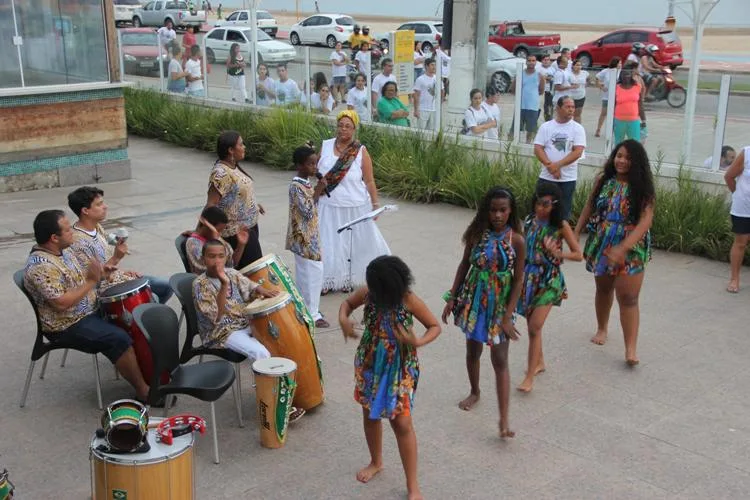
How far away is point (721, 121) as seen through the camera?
10.1 m

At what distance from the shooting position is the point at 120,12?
46312mm

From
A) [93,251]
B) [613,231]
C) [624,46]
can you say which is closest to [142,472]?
[93,251]

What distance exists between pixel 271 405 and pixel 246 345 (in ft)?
1.63

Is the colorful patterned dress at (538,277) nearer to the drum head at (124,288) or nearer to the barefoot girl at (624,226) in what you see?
the barefoot girl at (624,226)

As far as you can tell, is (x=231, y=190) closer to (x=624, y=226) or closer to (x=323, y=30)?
(x=624, y=226)

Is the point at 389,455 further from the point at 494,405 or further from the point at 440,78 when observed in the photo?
the point at 440,78

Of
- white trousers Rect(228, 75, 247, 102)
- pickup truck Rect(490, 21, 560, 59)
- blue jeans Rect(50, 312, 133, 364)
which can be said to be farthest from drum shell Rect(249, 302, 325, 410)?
pickup truck Rect(490, 21, 560, 59)

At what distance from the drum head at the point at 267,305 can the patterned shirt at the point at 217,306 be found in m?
0.15

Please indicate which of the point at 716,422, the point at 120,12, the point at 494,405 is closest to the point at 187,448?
the point at 494,405

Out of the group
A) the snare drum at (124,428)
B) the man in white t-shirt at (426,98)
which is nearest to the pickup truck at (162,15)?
the man in white t-shirt at (426,98)

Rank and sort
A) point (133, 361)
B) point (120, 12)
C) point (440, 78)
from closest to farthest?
point (133, 361) → point (440, 78) → point (120, 12)

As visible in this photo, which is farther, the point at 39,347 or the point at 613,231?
the point at 613,231

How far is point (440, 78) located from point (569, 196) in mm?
4488

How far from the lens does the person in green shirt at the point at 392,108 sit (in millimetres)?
13664
